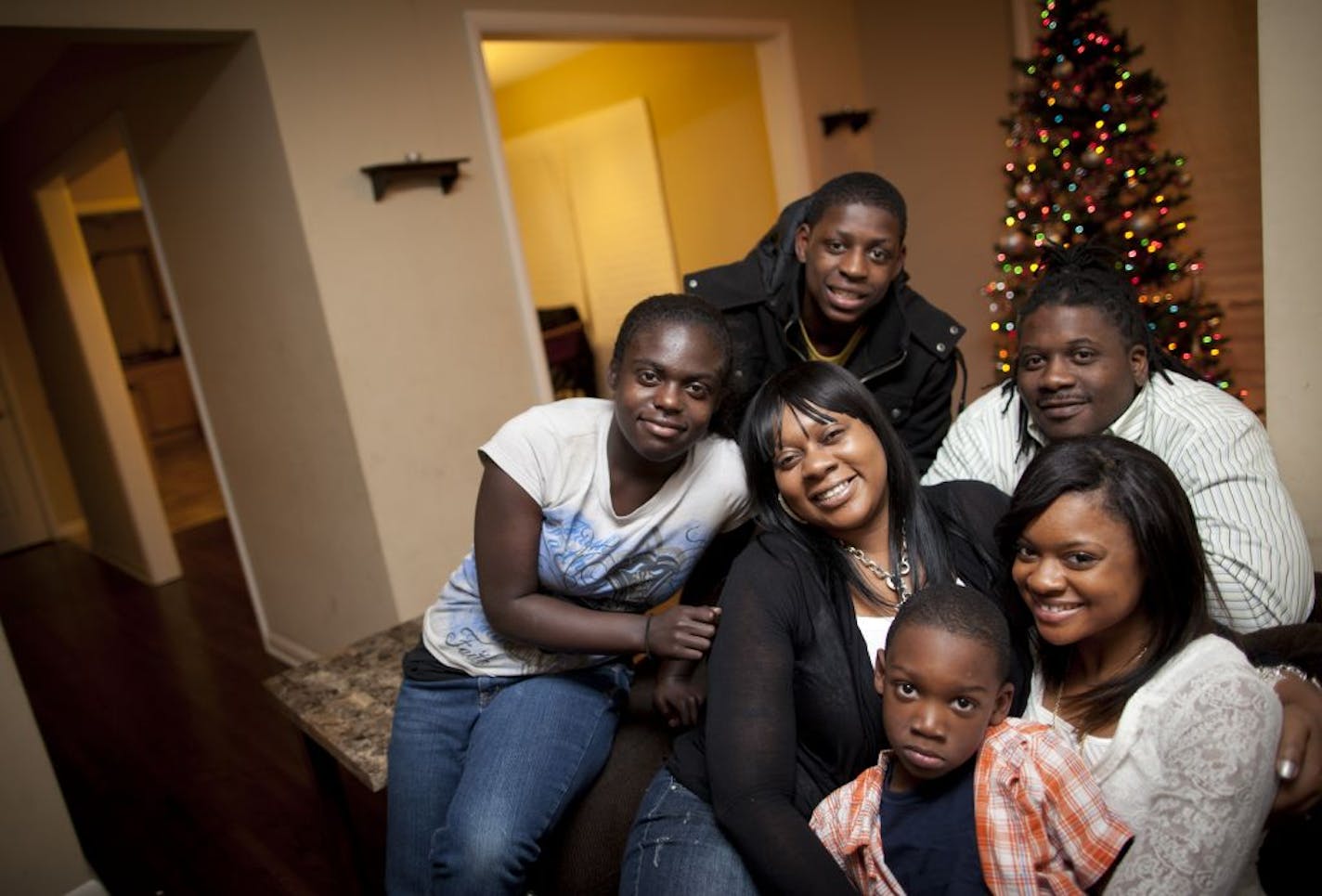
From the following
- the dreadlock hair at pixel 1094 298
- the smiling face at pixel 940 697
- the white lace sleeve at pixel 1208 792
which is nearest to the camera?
the white lace sleeve at pixel 1208 792

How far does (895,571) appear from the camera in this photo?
152cm

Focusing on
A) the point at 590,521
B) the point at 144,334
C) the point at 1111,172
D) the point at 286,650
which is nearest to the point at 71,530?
the point at 144,334

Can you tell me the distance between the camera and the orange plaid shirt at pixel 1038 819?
1135mm

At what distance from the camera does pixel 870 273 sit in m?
2.02

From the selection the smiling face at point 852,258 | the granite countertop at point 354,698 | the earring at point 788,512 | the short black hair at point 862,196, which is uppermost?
the short black hair at point 862,196

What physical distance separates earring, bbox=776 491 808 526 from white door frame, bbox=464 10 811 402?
206cm

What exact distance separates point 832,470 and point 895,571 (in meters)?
0.22

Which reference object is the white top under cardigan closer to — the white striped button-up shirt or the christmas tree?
the white striped button-up shirt

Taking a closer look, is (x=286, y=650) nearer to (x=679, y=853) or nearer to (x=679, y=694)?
(x=679, y=694)

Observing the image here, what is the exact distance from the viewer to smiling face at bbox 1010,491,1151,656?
121cm

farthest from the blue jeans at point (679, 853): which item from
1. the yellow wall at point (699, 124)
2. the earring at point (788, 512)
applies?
the yellow wall at point (699, 124)

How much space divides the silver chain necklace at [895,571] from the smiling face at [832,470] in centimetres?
4

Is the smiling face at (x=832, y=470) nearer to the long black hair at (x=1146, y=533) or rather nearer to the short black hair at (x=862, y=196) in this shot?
the long black hair at (x=1146, y=533)

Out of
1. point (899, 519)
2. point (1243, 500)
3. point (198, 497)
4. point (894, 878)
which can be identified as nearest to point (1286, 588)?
point (1243, 500)
